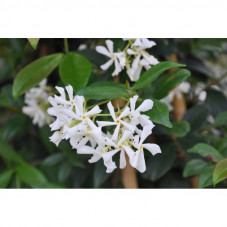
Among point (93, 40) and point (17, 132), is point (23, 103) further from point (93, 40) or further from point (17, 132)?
point (93, 40)

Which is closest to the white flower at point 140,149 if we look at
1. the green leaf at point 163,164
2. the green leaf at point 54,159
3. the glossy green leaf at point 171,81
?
the glossy green leaf at point 171,81

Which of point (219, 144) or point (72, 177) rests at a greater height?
point (219, 144)

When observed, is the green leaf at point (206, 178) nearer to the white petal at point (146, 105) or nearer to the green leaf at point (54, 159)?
the white petal at point (146, 105)

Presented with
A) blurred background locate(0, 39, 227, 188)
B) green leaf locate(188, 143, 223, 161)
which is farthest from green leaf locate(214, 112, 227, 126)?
green leaf locate(188, 143, 223, 161)

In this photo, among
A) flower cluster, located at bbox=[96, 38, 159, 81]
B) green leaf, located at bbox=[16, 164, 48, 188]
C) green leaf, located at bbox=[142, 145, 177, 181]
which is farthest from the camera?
green leaf, located at bbox=[16, 164, 48, 188]

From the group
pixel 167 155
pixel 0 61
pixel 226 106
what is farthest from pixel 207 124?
pixel 0 61

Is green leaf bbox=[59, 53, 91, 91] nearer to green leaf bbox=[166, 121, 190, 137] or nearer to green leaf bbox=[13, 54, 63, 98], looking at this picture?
green leaf bbox=[13, 54, 63, 98]
